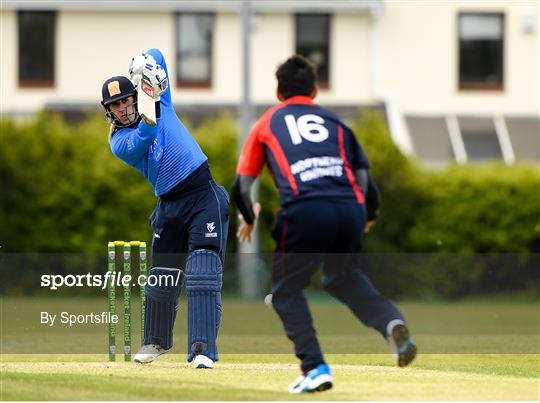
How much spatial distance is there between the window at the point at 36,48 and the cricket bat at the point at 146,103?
23410 mm

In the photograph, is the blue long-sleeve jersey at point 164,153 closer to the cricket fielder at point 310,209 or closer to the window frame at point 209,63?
the cricket fielder at point 310,209

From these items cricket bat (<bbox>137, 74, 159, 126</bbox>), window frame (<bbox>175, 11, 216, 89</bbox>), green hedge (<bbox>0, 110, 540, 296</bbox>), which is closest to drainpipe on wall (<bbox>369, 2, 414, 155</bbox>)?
window frame (<bbox>175, 11, 216, 89</bbox>)

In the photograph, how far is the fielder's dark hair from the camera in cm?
945

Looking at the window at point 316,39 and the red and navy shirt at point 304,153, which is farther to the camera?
the window at point 316,39

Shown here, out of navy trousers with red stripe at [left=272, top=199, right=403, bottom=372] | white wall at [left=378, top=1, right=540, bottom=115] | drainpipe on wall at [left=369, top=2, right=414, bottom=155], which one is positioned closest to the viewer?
navy trousers with red stripe at [left=272, top=199, right=403, bottom=372]

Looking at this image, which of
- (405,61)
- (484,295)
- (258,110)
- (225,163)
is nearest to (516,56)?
(405,61)

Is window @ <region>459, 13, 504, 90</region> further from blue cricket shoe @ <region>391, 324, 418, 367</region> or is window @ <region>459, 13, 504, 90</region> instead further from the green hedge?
blue cricket shoe @ <region>391, 324, 418, 367</region>

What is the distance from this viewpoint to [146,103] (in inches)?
399

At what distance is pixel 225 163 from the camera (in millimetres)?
26281

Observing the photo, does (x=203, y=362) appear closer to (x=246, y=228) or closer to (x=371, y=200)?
(x=246, y=228)

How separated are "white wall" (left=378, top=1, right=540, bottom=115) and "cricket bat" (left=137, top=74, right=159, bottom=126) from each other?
23699mm

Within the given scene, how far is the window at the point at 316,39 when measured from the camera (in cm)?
3362

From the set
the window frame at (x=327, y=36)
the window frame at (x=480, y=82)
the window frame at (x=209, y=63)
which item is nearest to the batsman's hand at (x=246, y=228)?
the window frame at (x=327, y=36)

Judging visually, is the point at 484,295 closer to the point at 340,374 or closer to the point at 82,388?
the point at 340,374
